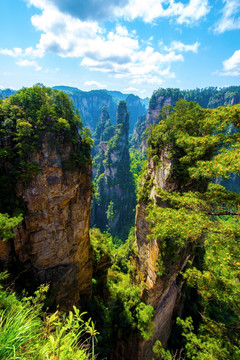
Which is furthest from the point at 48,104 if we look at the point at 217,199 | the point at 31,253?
the point at 217,199

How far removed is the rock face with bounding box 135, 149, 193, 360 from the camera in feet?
36.3

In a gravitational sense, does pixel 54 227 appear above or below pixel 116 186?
above

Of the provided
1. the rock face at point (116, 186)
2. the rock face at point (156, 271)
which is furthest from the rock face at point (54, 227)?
the rock face at point (116, 186)

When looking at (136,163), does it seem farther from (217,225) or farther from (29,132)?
(217,225)

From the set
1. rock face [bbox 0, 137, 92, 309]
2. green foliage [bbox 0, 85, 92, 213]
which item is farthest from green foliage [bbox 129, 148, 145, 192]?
green foliage [bbox 0, 85, 92, 213]

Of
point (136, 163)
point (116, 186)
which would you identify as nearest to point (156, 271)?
point (116, 186)

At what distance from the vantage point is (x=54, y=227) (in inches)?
486

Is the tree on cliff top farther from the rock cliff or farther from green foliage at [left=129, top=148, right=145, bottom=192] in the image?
green foliage at [left=129, top=148, right=145, bottom=192]

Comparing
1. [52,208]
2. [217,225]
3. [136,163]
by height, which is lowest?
[136,163]

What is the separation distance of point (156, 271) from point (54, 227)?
25.2ft

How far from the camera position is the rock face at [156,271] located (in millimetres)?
11062

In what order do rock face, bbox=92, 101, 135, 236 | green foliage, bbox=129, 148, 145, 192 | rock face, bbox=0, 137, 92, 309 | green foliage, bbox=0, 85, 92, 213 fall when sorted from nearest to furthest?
1. green foliage, bbox=0, 85, 92, 213
2. rock face, bbox=0, 137, 92, 309
3. rock face, bbox=92, 101, 135, 236
4. green foliage, bbox=129, 148, 145, 192

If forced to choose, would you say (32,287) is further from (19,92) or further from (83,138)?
(19,92)

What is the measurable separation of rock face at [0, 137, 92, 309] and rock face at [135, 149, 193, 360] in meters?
5.04
